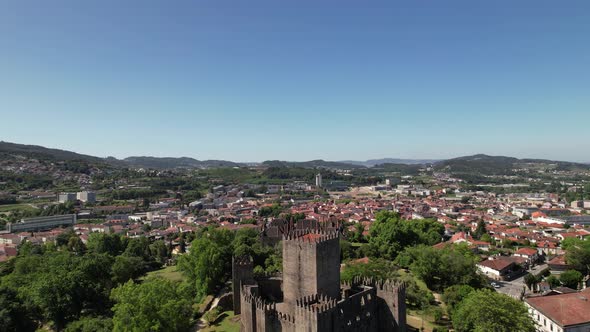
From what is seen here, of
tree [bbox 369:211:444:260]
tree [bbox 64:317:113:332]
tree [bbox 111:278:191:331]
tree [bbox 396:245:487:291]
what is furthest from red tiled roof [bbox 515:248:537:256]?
tree [bbox 64:317:113:332]

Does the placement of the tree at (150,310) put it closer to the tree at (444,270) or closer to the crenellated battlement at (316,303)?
the crenellated battlement at (316,303)

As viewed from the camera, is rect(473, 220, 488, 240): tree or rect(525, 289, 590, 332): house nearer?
rect(525, 289, 590, 332): house

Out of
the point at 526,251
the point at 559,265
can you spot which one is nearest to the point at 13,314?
the point at 559,265

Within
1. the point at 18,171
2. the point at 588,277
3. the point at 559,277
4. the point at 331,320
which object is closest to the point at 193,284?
the point at 331,320

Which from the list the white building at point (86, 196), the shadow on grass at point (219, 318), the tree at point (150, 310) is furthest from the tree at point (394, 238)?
the white building at point (86, 196)

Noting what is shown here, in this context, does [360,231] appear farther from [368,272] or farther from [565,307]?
[565,307]

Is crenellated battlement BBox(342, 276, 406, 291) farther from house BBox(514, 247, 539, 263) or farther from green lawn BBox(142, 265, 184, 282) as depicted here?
house BBox(514, 247, 539, 263)
